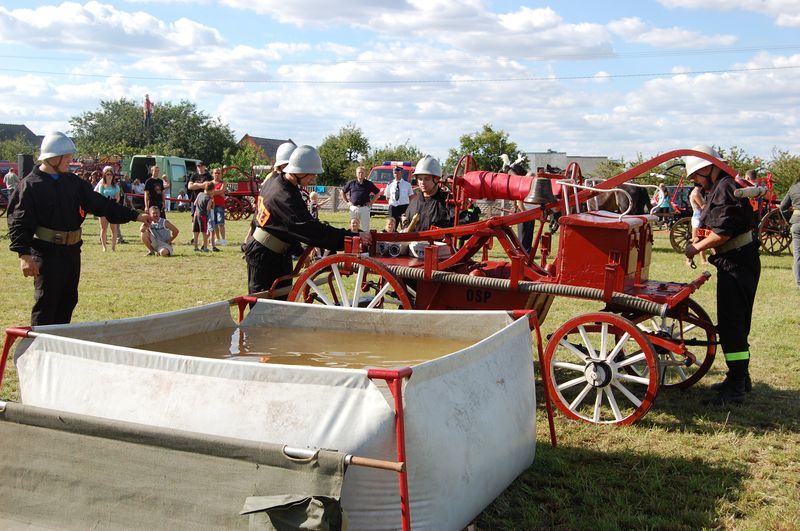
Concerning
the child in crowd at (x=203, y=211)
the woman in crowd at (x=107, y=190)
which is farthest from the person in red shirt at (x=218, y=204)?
the woman in crowd at (x=107, y=190)

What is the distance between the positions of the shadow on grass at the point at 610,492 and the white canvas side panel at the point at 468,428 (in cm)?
15

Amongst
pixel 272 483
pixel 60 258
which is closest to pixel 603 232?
pixel 272 483

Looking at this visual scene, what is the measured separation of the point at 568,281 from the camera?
562cm

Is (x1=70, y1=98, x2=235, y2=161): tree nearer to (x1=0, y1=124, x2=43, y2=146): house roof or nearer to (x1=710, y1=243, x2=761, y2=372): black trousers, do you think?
(x1=0, y1=124, x2=43, y2=146): house roof

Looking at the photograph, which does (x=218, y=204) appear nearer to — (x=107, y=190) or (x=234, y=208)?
(x=107, y=190)

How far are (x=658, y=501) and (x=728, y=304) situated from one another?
2272 mm

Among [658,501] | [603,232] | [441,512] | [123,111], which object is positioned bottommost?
[658,501]

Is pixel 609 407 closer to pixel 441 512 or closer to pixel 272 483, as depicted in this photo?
pixel 441 512

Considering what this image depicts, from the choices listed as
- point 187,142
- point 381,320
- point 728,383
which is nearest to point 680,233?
point 728,383

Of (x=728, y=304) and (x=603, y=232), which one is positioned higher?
(x=603, y=232)

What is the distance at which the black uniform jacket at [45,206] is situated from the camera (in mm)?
5621

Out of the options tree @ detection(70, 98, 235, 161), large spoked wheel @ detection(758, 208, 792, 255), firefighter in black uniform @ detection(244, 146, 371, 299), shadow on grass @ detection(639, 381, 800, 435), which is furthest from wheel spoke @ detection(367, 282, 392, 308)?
tree @ detection(70, 98, 235, 161)

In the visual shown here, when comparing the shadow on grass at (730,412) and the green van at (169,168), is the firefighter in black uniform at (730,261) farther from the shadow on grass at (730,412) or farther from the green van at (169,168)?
the green van at (169,168)

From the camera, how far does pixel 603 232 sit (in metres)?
5.49
